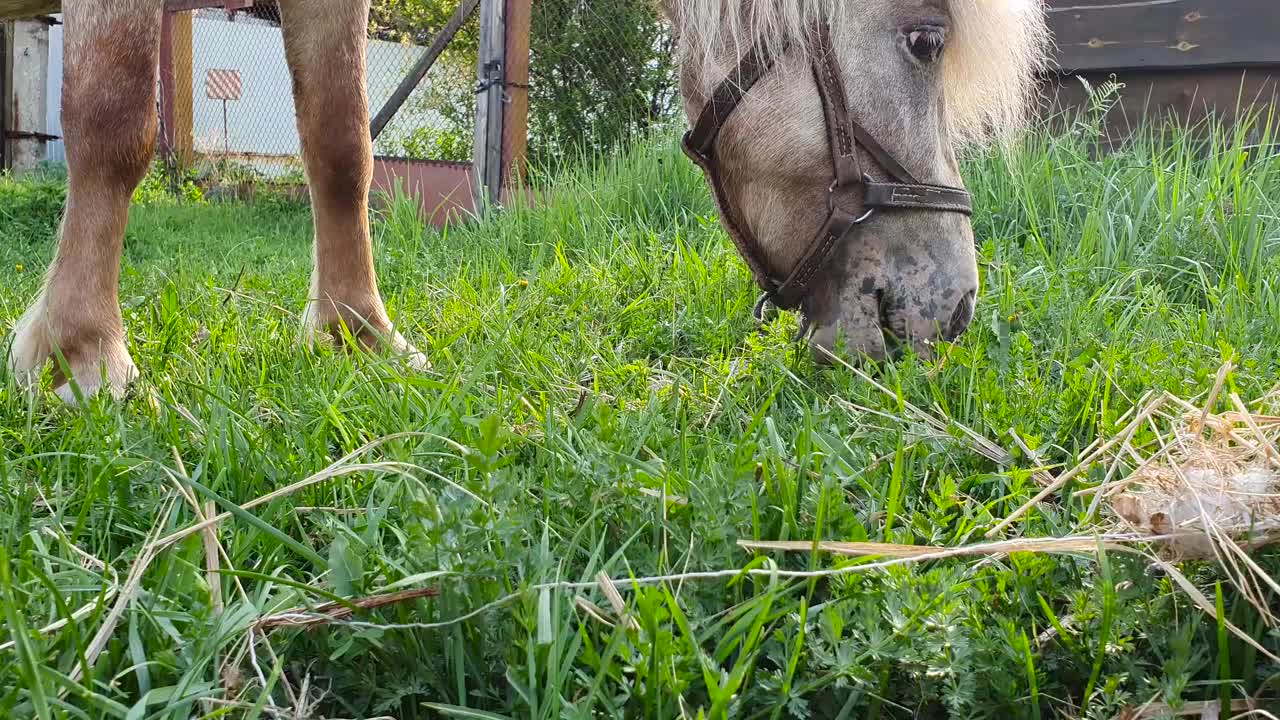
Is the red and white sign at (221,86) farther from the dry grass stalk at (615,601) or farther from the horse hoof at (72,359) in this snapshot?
the dry grass stalk at (615,601)

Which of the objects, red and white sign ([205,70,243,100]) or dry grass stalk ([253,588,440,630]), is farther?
red and white sign ([205,70,243,100])

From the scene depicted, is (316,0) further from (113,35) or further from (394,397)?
(394,397)

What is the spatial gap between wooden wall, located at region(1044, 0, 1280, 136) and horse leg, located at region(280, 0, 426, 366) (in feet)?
12.0

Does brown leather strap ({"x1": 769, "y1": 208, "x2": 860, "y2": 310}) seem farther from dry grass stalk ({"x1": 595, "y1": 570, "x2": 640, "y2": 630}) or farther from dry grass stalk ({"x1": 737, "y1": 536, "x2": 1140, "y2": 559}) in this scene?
dry grass stalk ({"x1": 595, "y1": 570, "x2": 640, "y2": 630})

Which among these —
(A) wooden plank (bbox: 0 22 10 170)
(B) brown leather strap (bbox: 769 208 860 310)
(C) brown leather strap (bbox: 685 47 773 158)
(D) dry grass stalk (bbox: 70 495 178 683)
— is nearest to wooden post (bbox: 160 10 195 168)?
(A) wooden plank (bbox: 0 22 10 170)

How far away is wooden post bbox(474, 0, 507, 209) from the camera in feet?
19.7

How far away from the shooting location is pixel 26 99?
11.4m

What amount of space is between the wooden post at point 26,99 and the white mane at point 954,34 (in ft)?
35.4

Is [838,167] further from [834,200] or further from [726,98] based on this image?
[726,98]

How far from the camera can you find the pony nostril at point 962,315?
2.16 meters

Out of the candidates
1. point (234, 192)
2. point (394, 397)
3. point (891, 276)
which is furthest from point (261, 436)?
point (234, 192)

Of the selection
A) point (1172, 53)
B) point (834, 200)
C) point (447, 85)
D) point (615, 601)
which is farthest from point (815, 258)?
point (447, 85)

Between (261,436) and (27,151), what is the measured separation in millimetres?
11919

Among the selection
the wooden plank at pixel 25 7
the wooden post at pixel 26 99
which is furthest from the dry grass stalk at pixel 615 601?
the wooden post at pixel 26 99
